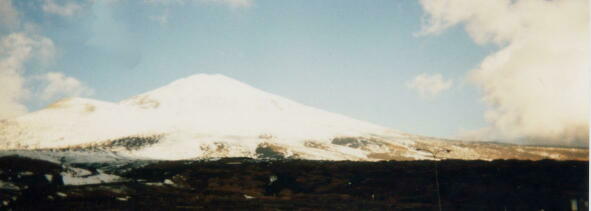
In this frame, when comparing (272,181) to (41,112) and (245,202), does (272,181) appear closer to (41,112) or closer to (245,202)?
(245,202)

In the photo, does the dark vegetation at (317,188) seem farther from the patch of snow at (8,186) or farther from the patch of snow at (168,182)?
the patch of snow at (8,186)

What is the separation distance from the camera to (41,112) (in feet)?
644

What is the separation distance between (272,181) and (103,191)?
24295 mm

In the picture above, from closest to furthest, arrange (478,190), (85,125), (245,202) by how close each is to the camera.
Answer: (245,202)
(478,190)
(85,125)

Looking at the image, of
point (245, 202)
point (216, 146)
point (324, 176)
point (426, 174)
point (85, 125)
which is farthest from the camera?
point (85, 125)

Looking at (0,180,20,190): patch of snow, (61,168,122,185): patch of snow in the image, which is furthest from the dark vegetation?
(61,168,122,185): patch of snow

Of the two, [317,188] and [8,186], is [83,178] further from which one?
A: [317,188]

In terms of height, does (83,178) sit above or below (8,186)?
above

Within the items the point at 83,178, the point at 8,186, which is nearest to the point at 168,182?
the point at 83,178

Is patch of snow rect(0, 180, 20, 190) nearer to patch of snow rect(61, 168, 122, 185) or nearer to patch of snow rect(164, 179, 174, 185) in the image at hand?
patch of snow rect(61, 168, 122, 185)

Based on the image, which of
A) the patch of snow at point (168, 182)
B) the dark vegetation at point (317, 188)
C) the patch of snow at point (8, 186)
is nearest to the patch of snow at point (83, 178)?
the dark vegetation at point (317, 188)

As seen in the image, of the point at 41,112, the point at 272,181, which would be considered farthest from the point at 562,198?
the point at 41,112

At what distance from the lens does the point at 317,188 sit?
196 ft

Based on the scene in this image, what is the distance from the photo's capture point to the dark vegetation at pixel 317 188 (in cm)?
4450
